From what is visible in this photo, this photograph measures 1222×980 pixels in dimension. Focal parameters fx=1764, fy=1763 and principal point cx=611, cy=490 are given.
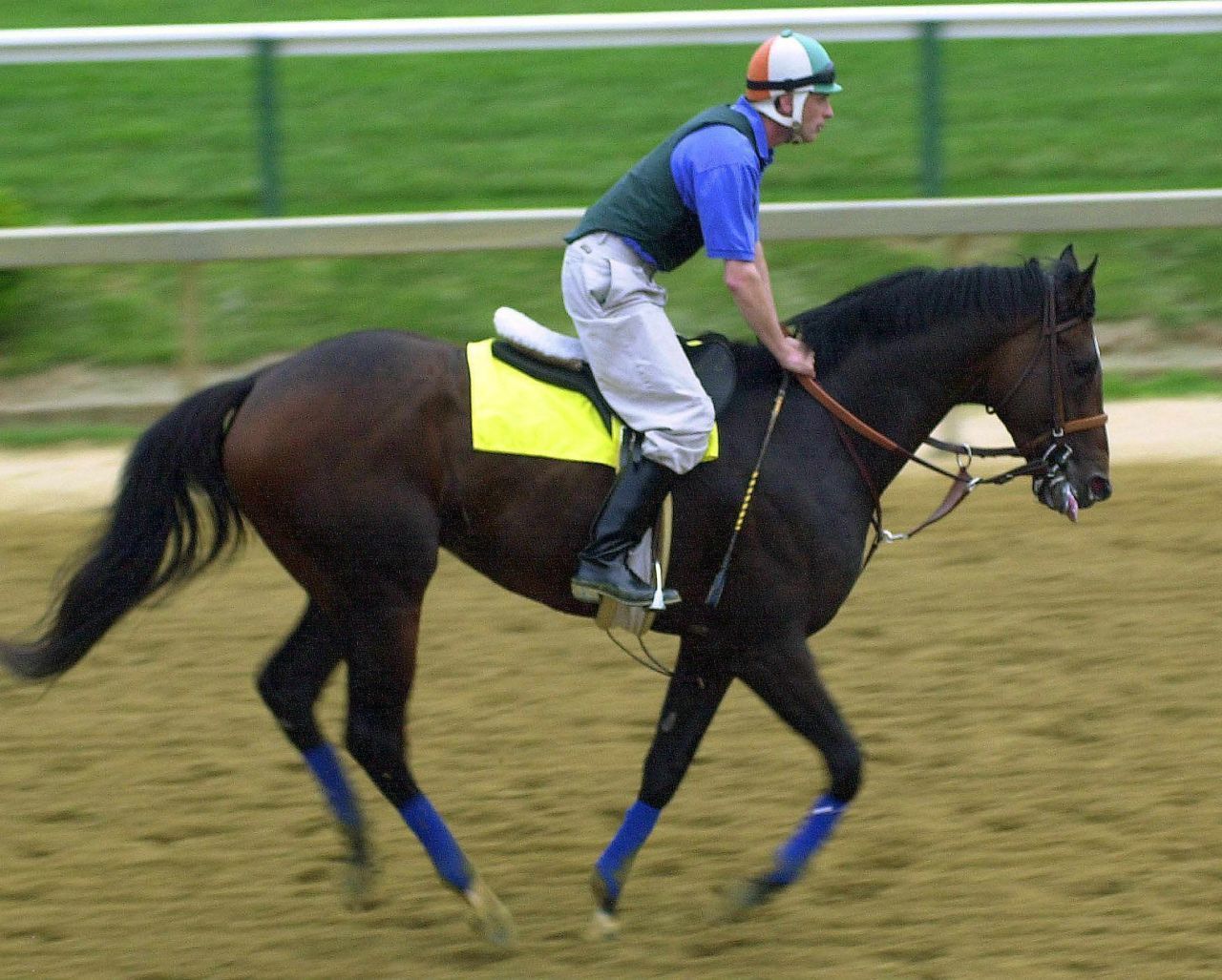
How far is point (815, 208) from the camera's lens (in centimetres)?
855

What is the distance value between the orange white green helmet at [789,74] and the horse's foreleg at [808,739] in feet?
4.52

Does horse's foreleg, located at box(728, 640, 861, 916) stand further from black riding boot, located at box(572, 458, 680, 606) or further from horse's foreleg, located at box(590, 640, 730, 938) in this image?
black riding boot, located at box(572, 458, 680, 606)

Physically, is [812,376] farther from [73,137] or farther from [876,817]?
[73,137]

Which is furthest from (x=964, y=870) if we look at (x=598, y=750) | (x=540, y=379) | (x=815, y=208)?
(x=815, y=208)

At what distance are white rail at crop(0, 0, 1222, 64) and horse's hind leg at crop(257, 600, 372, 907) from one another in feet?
17.2

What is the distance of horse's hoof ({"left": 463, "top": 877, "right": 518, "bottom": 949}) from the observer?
4520 mm

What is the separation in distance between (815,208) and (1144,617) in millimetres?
2885

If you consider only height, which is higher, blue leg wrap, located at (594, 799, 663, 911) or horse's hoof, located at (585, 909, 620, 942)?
blue leg wrap, located at (594, 799, 663, 911)

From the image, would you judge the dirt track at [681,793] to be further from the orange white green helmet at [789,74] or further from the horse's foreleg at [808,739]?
the orange white green helmet at [789,74]

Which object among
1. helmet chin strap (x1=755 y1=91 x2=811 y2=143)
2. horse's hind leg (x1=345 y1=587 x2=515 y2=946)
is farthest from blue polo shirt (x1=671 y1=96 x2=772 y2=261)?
horse's hind leg (x1=345 y1=587 x2=515 y2=946)

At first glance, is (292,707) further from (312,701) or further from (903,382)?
(903,382)

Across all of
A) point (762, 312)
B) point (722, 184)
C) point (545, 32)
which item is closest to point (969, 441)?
point (545, 32)

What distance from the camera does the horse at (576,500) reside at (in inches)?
179

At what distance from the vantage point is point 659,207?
4.54 m
